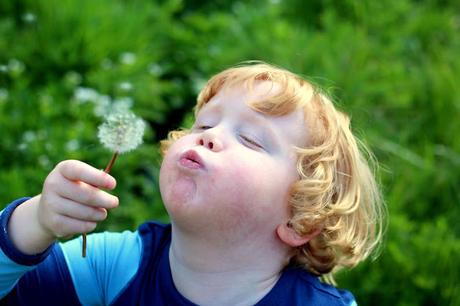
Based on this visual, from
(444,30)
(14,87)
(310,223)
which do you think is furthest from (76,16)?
(310,223)

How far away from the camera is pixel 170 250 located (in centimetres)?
156

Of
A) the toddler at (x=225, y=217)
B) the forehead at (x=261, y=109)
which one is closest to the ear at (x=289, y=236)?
the toddler at (x=225, y=217)

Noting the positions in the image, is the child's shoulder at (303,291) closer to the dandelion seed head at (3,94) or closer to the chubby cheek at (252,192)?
the chubby cheek at (252,192)

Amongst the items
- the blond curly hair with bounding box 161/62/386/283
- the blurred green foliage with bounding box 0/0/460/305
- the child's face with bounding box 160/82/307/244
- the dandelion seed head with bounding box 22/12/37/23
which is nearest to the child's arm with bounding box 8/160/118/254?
the child's face with bounding box 160/82/307/244

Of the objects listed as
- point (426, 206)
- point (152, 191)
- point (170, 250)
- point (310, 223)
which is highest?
point (310, 223)

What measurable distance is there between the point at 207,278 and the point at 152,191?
1.25m

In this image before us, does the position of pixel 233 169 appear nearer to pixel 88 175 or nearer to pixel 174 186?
pixel 174 186

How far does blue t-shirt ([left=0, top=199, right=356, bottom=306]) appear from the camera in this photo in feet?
4.96

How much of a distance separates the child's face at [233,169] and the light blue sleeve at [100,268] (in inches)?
8.8

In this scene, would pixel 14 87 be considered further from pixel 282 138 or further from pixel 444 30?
pixel 444 30

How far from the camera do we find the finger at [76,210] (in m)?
1.38

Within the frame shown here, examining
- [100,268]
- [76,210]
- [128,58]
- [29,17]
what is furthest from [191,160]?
[29,17]

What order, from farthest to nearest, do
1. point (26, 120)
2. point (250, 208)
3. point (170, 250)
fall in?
Answer: point (26, 120) < point (170, 250) < point (250, 208)

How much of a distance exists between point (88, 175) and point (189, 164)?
0.58 feet
